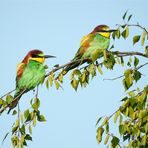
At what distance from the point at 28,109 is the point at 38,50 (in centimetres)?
130

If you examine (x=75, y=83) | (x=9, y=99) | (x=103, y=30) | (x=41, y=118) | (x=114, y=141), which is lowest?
(x=114, y=141)

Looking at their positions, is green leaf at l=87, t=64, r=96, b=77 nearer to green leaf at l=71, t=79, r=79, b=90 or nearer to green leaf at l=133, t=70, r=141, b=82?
green leaf at l=71, t=79, r=79, b=90

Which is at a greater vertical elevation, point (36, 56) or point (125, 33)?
point (125, 33)

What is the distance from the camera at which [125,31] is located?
2992 mm

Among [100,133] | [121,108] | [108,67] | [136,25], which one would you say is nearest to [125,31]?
[136,25]

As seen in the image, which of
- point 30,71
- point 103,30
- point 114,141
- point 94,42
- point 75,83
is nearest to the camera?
point 114,141

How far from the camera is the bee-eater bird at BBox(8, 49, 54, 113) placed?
352 cm

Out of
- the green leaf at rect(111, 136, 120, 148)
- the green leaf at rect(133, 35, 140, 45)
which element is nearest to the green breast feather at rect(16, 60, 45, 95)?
the green leaf at rect(133, 35, 140, 45)

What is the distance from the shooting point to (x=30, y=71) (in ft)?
12.3

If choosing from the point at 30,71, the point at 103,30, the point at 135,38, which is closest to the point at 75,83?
the point at 135,38

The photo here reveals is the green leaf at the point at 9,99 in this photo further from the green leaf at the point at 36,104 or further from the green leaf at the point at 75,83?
the green leaf at the point at 75,83

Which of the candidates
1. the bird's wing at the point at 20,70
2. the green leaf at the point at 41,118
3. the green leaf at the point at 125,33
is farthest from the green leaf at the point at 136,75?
the bird's wing at the point at 20,70

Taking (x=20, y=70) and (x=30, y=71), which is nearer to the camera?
(x=30, y=71)

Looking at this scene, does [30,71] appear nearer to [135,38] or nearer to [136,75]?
[135,38]
